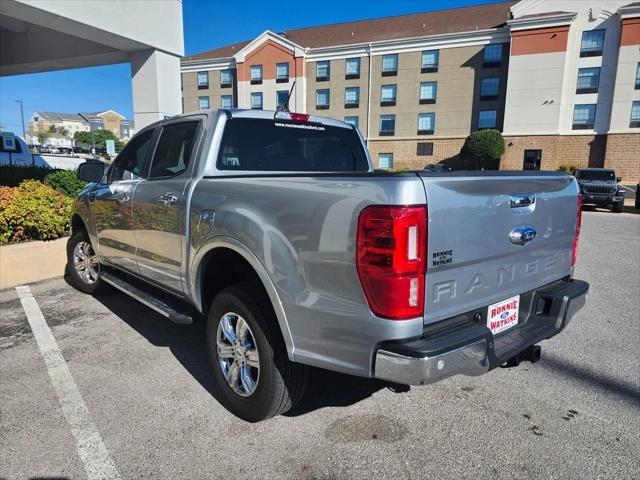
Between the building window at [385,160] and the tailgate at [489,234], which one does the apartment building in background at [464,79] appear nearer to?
the building window at [385,160]

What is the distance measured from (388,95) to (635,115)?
2054 cm

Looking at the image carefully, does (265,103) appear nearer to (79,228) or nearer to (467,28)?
(467,28)

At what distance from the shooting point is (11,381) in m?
3.46

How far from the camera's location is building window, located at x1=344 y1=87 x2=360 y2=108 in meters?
45.2

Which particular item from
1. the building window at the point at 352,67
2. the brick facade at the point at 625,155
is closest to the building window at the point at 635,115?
the brick facade at the point at 625,155

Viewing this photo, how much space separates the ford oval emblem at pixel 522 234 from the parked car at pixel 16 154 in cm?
1595

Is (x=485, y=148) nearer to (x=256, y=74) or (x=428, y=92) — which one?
(x=428, y=92)

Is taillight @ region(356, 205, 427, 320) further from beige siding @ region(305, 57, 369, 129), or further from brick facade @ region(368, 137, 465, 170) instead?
beige siding @ region(305, 57, 369, 129)

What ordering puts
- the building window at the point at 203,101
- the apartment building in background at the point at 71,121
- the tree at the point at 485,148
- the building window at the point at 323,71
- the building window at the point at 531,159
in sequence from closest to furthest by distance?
1. the tree at the point at 485,148
2. the building window at the point at 531,159
3. the building window at the point at 323,71
4. the building window at the point at 203,101
5. the apartment building in background at the point at 71,121

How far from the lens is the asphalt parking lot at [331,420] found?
8.15 feet

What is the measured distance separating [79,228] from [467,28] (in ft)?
145

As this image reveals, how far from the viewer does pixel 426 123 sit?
43219mm

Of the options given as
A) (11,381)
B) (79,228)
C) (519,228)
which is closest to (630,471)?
(519,228)

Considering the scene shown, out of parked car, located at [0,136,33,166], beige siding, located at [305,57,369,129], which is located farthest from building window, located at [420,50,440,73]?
parked car, located at [0,136,33,166]
